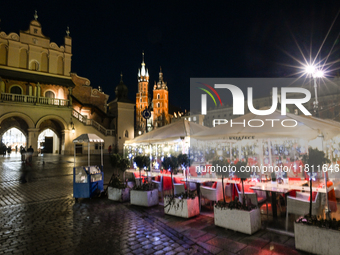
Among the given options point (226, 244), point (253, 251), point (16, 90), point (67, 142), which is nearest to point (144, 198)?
point (226, 244)

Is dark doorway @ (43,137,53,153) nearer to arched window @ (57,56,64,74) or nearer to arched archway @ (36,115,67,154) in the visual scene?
arched archway @ (36,115,67,154)

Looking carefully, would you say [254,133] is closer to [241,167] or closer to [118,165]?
[241,167]

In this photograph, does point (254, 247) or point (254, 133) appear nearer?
point (254, 247)

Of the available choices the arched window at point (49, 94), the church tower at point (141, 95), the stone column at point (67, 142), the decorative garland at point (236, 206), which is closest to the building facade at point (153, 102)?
the church tower at point (141, 95)

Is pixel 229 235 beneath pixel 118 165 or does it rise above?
beneath

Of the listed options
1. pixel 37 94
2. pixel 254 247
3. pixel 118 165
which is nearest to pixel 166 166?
pixel 118 165

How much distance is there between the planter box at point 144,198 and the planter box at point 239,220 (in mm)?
2499

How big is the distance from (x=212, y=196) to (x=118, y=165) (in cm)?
344

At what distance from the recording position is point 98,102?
3569 cm

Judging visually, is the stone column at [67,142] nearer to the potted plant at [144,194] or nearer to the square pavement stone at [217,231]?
the potted plant at [144,194]

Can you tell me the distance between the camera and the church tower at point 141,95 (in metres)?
106

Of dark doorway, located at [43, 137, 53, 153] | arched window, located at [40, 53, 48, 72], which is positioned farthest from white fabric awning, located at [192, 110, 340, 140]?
dark doorway, located at [43, 137, 53, 153]

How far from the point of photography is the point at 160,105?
102 meters

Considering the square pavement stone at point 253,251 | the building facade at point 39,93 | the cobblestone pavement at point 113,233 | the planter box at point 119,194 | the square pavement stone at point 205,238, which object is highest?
the building facade at point 39,93
